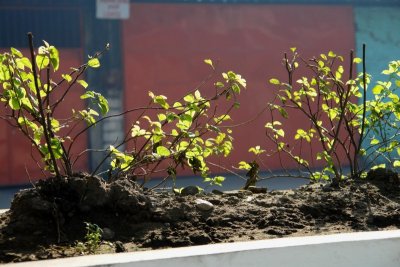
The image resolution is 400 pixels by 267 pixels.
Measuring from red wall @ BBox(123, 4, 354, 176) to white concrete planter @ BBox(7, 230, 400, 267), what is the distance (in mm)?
10178

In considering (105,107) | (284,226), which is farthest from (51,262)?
(284,226)

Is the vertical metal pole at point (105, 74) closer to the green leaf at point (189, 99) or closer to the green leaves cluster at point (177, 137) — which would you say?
the green leaves cluster at point (177, 137)

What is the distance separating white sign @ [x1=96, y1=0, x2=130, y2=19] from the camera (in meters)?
12.4

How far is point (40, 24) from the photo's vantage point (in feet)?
40.6

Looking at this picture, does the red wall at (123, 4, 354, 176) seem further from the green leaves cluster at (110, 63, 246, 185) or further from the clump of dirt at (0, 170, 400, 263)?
the clump of dirt at (0, 170, 400, 263)

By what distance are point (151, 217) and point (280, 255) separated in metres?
0.73

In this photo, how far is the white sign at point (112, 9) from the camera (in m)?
12.4

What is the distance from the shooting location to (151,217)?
3053mm

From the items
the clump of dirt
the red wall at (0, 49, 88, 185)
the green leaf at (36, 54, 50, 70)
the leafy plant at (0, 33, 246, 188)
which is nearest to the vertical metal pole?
the red wall at (0, 49, 88, 185)

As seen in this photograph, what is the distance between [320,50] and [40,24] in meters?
5.83

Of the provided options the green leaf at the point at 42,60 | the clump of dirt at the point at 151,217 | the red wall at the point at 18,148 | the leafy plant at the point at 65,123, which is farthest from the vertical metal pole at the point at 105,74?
the green leaf at the point at 42,60

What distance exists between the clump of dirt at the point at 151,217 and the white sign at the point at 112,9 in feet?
31.0

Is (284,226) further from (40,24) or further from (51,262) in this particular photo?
(40,24)

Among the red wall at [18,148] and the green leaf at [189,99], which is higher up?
the green leaf at [189,99]
